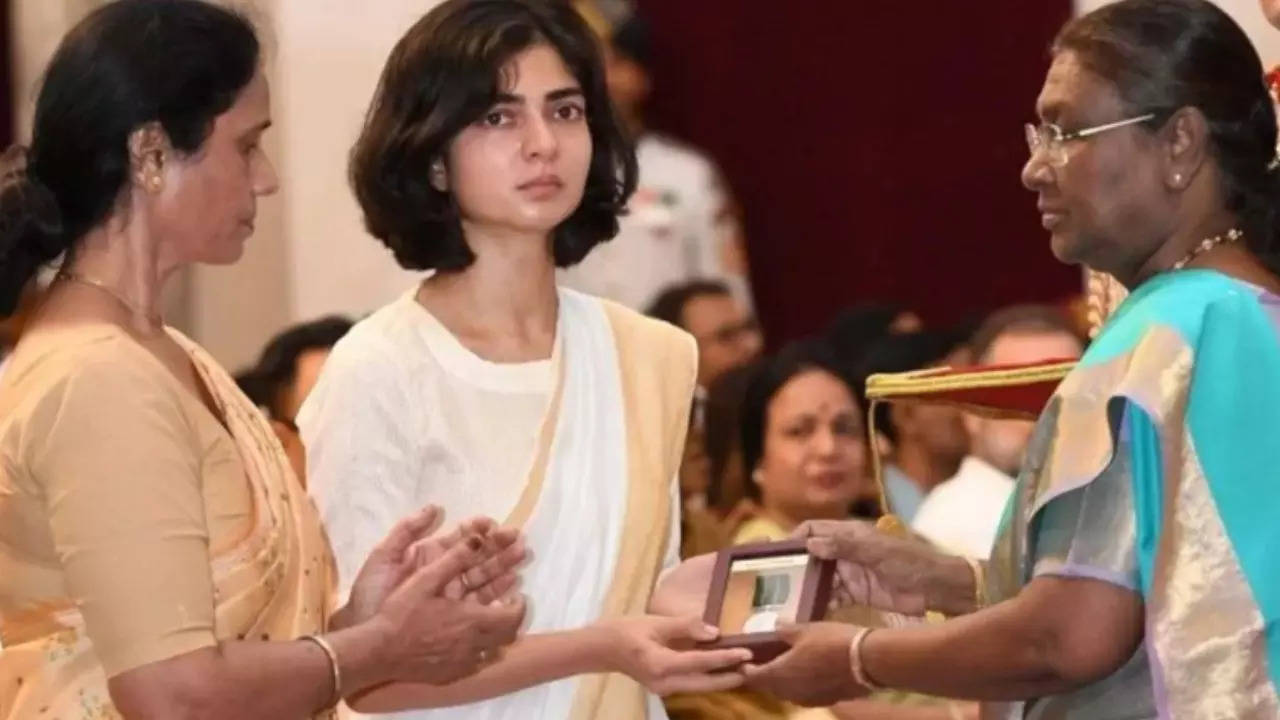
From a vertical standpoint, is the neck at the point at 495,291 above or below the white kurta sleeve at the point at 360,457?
above

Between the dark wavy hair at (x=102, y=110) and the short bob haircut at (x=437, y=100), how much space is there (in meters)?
0.55

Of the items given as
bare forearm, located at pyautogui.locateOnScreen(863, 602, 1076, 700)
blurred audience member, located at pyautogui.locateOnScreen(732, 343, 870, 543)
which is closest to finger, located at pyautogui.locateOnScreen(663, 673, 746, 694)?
bare forearm, located at pyautogui.locateOnScreen(863, 602, 1076, 700)

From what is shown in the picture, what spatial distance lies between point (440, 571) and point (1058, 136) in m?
0.88

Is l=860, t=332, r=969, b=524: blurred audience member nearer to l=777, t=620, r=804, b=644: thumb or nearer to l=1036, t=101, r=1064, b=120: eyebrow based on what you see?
l=777, t=620, r=804, b=644: thumb

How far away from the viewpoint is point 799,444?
19.2ft

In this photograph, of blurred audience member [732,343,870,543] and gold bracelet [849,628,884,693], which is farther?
blurred audience member [732,343,870,543]

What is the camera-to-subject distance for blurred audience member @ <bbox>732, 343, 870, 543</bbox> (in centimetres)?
580

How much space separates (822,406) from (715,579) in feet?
7.34

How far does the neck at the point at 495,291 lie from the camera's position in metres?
3.87

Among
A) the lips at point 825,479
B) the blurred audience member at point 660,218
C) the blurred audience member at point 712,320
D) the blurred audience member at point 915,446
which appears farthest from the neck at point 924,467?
the blurred audience member at point 660,218

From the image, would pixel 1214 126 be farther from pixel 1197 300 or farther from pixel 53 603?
pixel 53 603

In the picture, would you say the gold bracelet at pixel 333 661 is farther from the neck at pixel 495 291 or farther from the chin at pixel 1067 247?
the chin at pixel 1067 247

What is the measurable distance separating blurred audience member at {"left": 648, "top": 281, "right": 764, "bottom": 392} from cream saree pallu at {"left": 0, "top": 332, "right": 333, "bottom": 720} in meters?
4.07

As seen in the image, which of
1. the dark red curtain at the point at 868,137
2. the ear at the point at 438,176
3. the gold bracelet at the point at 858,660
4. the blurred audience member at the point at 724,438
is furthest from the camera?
the dark red curtain at the point at 868,137
